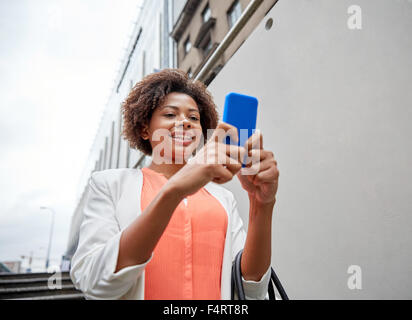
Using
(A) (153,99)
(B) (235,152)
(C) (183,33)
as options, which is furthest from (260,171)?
→ (C) (183,33)

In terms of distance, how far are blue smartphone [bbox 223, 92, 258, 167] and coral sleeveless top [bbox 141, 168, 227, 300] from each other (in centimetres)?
36

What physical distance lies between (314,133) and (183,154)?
1.31 metres

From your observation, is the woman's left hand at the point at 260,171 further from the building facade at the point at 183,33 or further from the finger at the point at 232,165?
the building facade at the point at 183,33

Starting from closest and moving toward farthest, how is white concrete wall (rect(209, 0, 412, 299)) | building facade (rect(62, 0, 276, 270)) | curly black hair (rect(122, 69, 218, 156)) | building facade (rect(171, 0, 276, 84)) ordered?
curly black hair (rect(122, 69, 218, 156)), white concrete wall (rect(209, 0, 412, 299)), building facade (rect(62, 0, 276, 270)), building facade (rect(171, 0, 276, 84))

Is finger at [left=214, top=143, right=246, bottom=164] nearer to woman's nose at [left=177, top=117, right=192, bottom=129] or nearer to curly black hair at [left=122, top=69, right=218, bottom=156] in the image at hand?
woman's nose at [left=177, top=117, right=192, bottom=129]

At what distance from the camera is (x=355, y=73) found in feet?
5.67

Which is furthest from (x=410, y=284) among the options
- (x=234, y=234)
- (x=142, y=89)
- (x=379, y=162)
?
(x=142, y=89)

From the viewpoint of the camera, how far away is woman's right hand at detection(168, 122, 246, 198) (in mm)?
619

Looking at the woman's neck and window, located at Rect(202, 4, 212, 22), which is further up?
window, located at Rect(202, 4, 212, 22)

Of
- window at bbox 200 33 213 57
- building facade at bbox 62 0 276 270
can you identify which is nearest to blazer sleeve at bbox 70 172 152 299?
building facade at bbox 62 0 276 270

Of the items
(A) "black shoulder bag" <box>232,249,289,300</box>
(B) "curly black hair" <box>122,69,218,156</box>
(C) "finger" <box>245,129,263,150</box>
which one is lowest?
(A) "black shoulder bag" <box>232,249,289,300</box>

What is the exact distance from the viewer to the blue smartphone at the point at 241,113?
2.33ft

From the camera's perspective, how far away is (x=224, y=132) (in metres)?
0.67
